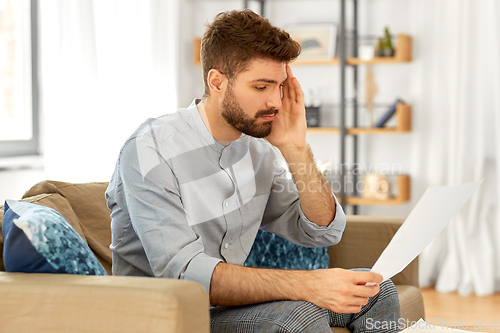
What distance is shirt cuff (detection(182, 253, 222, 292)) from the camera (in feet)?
4.02

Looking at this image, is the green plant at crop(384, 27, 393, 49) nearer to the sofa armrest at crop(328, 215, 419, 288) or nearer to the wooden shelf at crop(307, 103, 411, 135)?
the wooden shelf at crop(307, 103, 411, 135)

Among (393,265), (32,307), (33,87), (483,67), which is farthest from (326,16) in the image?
(32,307)

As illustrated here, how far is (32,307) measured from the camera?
1052 mm

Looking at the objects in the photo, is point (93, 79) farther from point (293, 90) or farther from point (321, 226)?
point (321, 226)

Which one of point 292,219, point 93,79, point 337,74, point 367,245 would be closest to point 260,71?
point 292,219

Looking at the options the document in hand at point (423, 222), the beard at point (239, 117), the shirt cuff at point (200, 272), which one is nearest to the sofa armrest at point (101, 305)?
the shirt cuff at point (200, 272)

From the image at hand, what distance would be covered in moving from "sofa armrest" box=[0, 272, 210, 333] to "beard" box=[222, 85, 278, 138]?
572 millimetres

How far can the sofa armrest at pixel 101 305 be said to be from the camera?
0.96 meters

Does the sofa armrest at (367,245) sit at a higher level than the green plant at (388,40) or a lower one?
lower

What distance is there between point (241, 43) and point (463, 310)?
216 centimetres

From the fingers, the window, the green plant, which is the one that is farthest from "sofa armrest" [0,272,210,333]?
the green plant

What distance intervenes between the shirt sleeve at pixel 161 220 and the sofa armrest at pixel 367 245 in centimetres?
81

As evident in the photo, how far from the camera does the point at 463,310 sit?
9.81 ft

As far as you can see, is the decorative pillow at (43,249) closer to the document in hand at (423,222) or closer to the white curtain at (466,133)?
the document in hand at (423,222)
